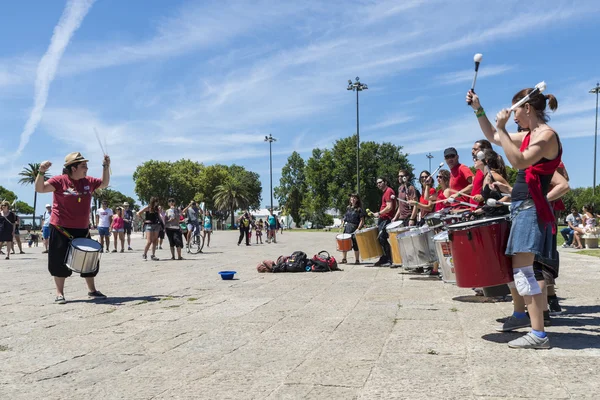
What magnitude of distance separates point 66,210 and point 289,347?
13.2 ft

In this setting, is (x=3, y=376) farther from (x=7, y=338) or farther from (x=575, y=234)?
(x=575, y=234)

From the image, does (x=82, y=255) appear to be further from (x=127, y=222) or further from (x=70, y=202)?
(x=127, y=222)

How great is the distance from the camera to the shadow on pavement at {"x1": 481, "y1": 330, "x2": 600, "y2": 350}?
414 cm

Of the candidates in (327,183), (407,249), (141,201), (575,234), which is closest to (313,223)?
(327,183)

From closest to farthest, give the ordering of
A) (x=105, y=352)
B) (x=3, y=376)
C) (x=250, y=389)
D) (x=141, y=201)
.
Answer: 1. (x=250, y=389)
2. (x=3, y=376)
3. (x=105, y=352)
4. (x=141, y=201)

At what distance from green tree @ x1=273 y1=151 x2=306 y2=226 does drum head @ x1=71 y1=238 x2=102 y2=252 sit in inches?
3470

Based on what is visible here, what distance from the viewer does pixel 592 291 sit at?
287 inches

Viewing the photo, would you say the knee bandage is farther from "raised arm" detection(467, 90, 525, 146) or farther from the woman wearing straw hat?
the woman wearing straw hat

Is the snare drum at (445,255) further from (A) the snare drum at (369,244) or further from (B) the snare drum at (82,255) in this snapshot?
(A) the snare drum at (369,244)

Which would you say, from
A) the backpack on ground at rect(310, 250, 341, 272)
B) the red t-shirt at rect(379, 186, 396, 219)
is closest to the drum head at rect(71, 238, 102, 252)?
the backpack on ground at rect(310, 250, 341, 272)

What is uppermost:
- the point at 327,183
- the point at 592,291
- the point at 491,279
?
the point at 327,183

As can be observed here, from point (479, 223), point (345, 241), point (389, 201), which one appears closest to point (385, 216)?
point (389, 201)

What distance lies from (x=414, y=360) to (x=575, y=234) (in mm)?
16246


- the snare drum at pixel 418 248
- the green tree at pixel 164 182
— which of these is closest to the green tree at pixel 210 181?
the green tree at pixel 164 182
